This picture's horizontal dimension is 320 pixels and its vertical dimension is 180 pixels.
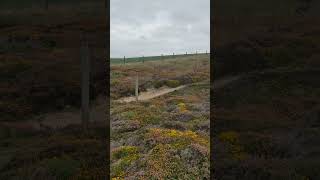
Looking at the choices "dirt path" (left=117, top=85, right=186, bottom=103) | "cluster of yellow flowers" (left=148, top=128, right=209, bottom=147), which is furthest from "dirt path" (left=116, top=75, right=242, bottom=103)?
"cluster of yellow flowers" (left=148, top=128, right=209, bottom=147)

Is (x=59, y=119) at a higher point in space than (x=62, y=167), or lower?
higher

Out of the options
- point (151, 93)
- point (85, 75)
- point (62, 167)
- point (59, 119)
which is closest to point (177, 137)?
point (85, 75)

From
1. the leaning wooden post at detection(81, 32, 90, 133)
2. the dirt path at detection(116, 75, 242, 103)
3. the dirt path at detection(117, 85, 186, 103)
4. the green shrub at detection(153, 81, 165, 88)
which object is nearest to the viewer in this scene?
the leaning wooden post at detection(81, 32, 90, 133)

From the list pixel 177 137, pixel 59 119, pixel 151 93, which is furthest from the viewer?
pixel 151 93

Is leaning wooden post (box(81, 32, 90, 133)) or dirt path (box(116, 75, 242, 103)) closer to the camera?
leaning wooden post (box(81, 32, 90, 133))

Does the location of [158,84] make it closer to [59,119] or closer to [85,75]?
[59,119]

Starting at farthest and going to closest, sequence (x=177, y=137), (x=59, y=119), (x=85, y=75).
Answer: (x=59, y=119) → (x=177, y=137) → (x=85, y=75)

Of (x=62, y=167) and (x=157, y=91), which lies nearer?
(x=62, y=167)

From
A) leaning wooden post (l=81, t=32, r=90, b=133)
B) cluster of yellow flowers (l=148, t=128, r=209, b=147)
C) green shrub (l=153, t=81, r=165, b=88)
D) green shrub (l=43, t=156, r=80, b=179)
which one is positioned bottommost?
green shrub (l=43, t=156, r=80, b=179)

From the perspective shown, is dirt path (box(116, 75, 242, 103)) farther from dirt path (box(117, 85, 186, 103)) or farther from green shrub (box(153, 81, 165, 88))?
green shrub (box(153, 81, 165, 88))
